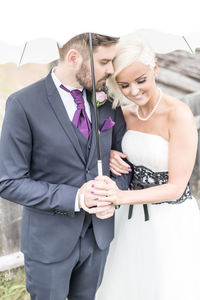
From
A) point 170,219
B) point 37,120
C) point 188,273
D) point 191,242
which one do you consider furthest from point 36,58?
point 188,273

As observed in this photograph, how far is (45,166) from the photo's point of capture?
2.06 metres

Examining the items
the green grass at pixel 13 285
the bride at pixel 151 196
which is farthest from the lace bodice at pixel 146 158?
the green grass at pixel 13 285

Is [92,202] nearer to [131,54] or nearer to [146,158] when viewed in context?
[146,158]

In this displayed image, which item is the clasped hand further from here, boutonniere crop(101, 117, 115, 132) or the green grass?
the green grass

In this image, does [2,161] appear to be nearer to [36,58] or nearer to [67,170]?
[67,170]

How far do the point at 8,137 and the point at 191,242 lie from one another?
1468mm

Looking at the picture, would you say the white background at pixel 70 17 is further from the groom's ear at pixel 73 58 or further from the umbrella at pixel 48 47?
the umbrella at pixel 48 47

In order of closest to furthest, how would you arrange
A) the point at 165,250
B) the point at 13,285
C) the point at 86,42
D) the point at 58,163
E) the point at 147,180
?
the point at 86,42
the point at 58,163
the point at 147,180
the point at 165,250
the point at 13,285

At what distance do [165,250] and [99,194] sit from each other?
2.84 feet

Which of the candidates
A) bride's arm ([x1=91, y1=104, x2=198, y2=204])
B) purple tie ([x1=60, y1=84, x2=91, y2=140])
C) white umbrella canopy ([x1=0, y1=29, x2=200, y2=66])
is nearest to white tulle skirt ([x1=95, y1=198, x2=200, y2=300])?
bride's arm ([x1=91, y1=104, x2=198, y2=204])

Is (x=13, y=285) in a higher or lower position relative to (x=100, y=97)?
lower

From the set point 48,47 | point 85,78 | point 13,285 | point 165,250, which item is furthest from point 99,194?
point 13,285

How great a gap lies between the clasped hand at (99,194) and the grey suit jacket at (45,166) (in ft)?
0.29

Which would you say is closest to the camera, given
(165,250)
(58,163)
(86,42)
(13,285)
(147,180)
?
(86,42)
